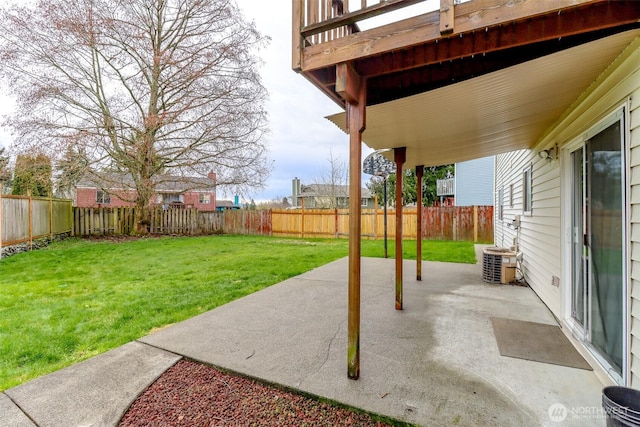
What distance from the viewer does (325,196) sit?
2573cm

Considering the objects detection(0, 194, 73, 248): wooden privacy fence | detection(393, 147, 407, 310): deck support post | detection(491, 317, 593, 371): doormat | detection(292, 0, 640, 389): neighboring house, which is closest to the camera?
detection(292, 0, 640, 389): neighboring house

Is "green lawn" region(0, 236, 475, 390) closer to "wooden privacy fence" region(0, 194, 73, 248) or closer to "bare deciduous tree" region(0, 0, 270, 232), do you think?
"wooden privacy fence" region(0, 194, 73, 248)

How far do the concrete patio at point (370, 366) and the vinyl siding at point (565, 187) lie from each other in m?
0.48

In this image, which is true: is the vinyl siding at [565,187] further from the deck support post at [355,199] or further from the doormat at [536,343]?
the deck support post at [355,199]

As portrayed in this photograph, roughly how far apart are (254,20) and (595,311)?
46.5 ft

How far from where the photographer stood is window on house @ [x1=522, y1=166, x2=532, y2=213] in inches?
202

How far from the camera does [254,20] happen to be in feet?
41.3

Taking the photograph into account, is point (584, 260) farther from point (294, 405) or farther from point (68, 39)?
point (68, 39)

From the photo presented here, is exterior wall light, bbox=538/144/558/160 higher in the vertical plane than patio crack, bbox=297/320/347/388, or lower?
higher

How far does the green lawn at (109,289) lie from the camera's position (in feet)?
9.43

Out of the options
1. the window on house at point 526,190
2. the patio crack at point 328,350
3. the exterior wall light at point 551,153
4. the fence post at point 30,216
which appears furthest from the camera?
the fence post at point 30,216

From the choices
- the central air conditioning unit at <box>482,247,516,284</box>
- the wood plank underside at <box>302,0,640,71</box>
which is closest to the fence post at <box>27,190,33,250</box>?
the wood plank underside at <box>302,0,640,71</box>

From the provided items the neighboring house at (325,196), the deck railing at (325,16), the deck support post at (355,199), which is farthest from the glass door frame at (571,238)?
the neighboring house at (325,196)

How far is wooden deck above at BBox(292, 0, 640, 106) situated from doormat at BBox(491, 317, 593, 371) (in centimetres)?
239
